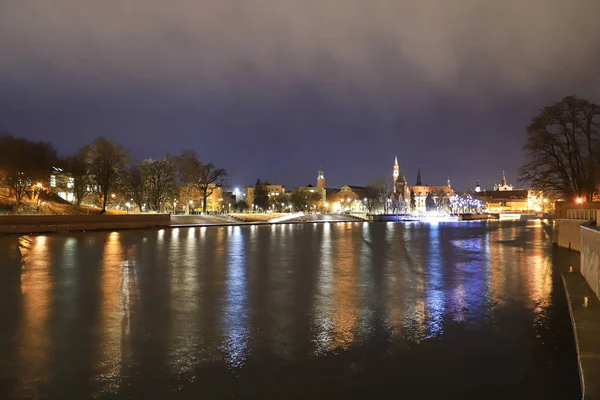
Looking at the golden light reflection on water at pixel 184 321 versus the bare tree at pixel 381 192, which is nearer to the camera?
the golden light reflection on water at pixel 184 321

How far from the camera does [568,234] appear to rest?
104 feet

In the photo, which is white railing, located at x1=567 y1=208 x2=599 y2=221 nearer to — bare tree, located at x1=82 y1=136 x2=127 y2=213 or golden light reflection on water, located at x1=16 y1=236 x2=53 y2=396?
golden light reflection on water, located at x1=16 y1=236 x2=53 y2=396

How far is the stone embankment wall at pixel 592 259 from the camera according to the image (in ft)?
43.0

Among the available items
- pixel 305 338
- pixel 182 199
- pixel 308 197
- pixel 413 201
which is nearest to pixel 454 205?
pixel 413 201

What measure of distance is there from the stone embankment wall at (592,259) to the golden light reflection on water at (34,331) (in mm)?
12716

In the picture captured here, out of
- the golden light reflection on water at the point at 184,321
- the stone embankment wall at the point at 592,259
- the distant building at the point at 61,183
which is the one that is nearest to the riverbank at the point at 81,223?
the distant building at the point at 61,183

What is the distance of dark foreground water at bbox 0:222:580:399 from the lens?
7.77 m

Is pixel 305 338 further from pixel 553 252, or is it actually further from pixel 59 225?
pixel 59 225

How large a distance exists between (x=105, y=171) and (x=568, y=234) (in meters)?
58.6

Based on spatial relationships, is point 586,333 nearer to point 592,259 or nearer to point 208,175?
point 592,259

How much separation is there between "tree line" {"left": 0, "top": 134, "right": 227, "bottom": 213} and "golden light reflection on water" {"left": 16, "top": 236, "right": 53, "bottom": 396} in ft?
165

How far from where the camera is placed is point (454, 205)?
187 metres

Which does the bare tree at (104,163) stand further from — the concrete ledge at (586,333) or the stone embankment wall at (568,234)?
the concrete ledge at (586,333)

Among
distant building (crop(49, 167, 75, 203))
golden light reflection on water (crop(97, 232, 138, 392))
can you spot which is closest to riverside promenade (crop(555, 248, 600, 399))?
golden light reflection on water (crop(97, 232, 138, 392))
